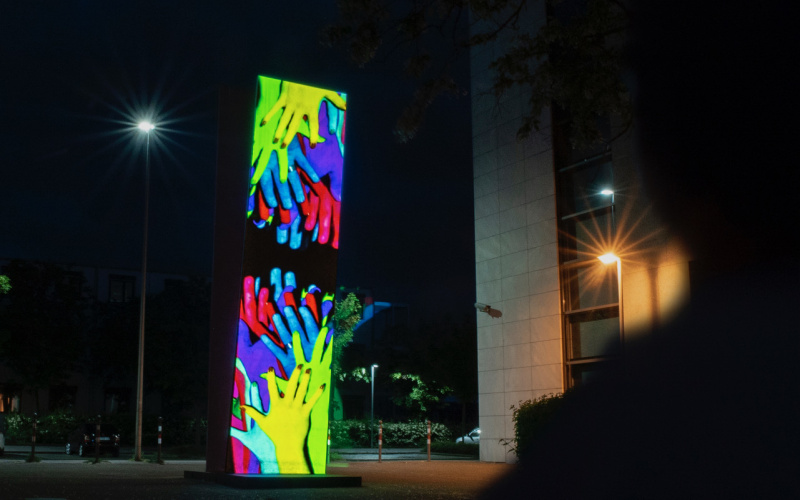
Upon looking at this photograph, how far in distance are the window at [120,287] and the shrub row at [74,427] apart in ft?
59.0

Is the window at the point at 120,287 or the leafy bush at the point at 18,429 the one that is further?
the window at the point at 120,287

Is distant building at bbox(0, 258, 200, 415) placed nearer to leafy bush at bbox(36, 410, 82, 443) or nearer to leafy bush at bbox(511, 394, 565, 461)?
leafy bush at bbox(36, 410, 82, 443)

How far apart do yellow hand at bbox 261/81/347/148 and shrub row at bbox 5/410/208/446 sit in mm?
33662

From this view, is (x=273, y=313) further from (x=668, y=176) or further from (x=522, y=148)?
(x=522, y=148)

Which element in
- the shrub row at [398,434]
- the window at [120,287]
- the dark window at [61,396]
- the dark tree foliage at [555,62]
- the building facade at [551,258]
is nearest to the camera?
the dark tree foliage at [555,62]

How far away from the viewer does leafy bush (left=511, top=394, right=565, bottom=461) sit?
1725 centimetres

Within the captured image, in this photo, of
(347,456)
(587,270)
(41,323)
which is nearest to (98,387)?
(41,323)

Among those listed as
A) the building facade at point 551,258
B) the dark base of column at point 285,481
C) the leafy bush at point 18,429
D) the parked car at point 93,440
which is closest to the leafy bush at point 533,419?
the building facade at point 551,258

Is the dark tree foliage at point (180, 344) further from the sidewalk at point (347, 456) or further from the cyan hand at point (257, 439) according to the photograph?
the cyan hand at point (257, 439)

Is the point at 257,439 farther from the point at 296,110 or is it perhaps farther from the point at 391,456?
the point at 391,456

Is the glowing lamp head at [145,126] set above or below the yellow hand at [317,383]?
above

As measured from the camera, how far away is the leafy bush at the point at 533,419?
17250 mm

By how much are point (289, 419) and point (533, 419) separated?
5375 millimetres

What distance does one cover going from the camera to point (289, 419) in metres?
15.7
